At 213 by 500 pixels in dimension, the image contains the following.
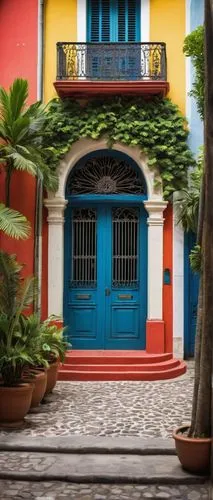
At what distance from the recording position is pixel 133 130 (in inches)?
354

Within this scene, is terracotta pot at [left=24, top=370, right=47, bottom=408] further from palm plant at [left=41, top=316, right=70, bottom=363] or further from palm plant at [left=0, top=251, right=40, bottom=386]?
palm plant at [left=41, top=316, right=70, bottom=363]

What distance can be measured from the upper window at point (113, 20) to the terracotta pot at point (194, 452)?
24.4 feet

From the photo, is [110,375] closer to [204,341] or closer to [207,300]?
[204,341]

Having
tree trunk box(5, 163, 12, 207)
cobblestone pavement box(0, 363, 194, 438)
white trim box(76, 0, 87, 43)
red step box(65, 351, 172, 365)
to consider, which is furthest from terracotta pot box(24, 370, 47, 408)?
white trim box(76, 0, 87, 43)

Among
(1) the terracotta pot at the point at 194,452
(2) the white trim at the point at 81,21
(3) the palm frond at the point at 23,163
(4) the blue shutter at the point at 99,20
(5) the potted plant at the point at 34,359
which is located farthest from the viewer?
(4) the blue shutter at the point at 99,20

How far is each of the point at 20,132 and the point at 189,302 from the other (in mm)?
4190

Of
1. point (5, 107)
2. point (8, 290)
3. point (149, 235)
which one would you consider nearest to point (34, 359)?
point (8, 290)

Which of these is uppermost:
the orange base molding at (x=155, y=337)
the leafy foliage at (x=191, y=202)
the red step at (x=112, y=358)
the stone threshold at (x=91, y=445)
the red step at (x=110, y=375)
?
the leafy foliage at (x=191, y=202)

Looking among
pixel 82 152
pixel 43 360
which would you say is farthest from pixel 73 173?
pixel 43 360

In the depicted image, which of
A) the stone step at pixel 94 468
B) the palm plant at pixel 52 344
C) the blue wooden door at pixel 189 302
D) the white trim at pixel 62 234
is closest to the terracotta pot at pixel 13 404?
→ the stone step at pixel 94 468

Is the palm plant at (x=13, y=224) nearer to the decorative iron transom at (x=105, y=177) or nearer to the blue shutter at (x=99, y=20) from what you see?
the decorative iron transom at (x=105, y=177)

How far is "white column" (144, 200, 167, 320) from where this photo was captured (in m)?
9.00

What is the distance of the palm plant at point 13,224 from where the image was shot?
24.5ft

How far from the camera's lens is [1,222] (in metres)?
7.62
